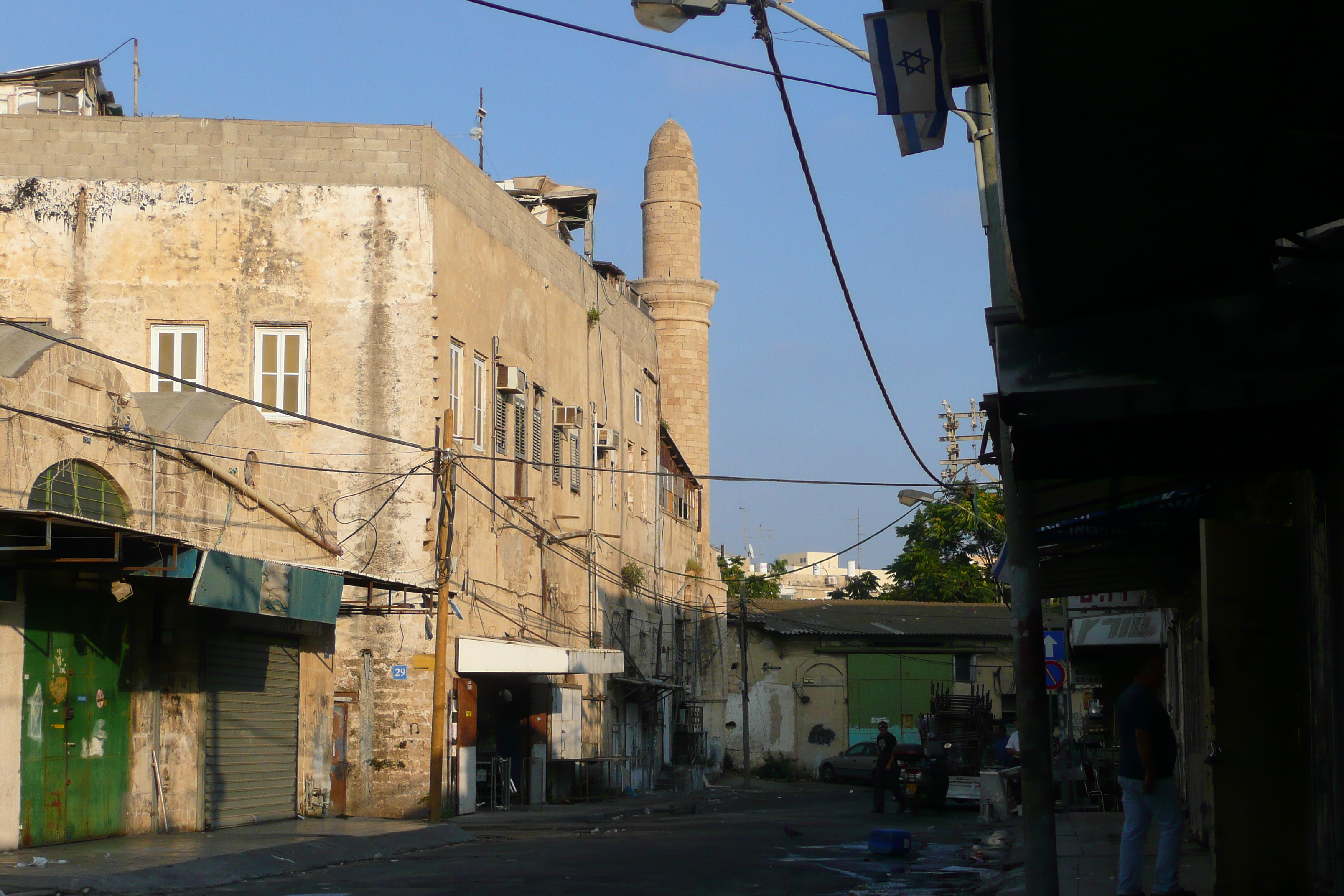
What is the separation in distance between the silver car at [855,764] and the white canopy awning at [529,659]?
1261cm

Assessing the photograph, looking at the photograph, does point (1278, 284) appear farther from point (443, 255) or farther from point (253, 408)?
point (443, 255)

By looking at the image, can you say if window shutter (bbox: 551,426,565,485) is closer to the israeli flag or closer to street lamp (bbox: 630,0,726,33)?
street lamp (bbox: 630,0,726,33)

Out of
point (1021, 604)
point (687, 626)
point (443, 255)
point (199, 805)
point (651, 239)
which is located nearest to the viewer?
point (1021, 604)

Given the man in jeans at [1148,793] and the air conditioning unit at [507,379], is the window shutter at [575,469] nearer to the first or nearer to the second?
the air conditioning unit at [507,379]

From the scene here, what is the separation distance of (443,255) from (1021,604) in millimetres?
15927

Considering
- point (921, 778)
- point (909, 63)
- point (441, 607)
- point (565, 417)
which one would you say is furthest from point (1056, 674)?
point (909, 63)

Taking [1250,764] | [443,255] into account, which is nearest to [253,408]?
[443,255]

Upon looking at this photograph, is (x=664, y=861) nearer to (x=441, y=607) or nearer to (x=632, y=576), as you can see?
(x=441, y=607)

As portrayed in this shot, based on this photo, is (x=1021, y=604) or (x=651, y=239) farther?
(x=651, y=239)

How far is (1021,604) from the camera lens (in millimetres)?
9594

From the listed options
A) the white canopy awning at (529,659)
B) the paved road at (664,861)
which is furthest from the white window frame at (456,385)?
the paved road at (664,861)

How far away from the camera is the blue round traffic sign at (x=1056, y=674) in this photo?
19.1 metres

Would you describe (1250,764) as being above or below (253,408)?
below

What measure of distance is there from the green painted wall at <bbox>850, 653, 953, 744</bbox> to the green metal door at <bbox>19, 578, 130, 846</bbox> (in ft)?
106
